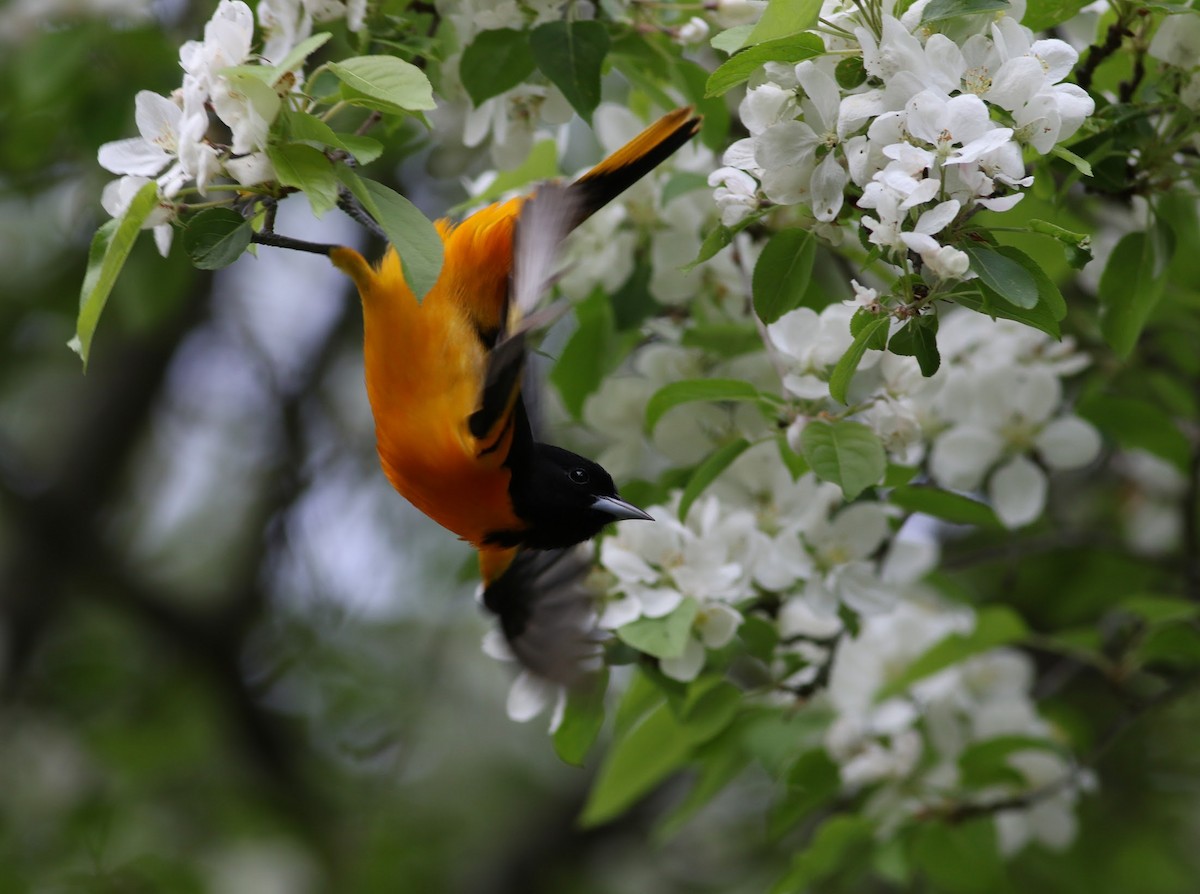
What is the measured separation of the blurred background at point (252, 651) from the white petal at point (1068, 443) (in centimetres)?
202

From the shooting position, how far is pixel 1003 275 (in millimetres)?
1528

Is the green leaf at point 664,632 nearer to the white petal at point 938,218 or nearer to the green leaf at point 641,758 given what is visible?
the green leaf at point 641,758

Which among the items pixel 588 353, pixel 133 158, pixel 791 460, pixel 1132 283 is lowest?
pixel 588 353

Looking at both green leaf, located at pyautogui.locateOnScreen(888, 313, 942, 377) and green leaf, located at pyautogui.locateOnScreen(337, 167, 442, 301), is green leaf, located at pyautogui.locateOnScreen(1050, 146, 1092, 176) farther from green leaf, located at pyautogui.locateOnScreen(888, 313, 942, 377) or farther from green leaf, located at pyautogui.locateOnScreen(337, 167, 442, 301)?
green leaf, located at pyautogui.locateOnScreen(337, 167, 442, 301)

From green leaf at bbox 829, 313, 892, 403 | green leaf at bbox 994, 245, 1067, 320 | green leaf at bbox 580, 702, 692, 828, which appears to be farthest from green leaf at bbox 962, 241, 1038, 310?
green leaf at bbox 580, 702, 692, 828

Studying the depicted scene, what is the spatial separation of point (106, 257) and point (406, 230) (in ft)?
1.27

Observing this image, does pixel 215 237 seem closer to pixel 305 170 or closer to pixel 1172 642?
pixel 305 170

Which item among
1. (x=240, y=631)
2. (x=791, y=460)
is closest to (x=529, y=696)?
(x=791, y=460)

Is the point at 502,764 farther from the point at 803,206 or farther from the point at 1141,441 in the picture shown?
the point at 803,206

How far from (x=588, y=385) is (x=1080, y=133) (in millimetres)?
1128

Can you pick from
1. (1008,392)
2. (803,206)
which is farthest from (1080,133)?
(1008,392)

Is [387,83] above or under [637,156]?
above

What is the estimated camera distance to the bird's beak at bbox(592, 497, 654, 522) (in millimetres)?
2184

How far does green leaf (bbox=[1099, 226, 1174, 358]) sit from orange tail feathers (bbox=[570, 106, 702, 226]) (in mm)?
712
